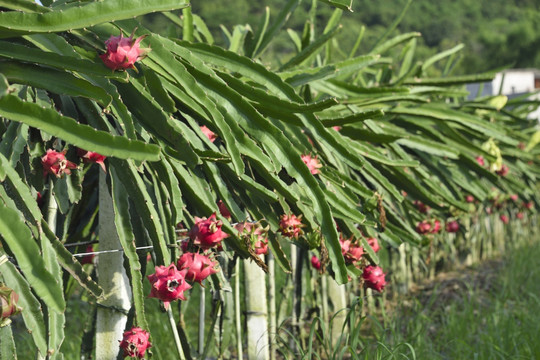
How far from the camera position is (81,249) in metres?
2.85

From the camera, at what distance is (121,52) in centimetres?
181

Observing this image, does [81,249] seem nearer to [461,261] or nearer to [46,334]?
[46,334]

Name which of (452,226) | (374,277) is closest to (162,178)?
(374,277)

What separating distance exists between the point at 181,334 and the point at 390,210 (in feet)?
4.20

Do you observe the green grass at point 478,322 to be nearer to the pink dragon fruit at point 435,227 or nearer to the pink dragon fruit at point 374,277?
the pink dragon fruit at point 374,277

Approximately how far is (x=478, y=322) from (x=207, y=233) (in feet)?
7.71

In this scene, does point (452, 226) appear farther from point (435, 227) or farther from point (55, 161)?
Result: point (55, 161)

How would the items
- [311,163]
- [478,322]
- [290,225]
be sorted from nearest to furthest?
1. [290,225]
2. [311,163]
3. [478,322]

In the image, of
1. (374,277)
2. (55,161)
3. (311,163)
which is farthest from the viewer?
(374,277)

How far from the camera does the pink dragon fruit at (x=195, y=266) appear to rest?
74.9 inches

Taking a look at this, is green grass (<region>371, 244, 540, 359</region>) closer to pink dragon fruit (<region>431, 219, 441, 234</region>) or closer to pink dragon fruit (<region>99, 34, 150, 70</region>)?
pink dragon fruit (<region>431, 219, 441, 234</region>)

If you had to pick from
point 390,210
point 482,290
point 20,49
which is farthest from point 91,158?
point 482,290

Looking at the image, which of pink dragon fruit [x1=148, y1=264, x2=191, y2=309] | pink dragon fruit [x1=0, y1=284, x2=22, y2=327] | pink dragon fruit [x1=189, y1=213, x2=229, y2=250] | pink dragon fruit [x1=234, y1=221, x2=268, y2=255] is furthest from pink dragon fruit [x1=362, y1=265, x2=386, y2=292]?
pink dragon fruit [x1=0, y1=284, x2=22, y2=327]

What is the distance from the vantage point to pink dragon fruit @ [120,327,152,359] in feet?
6.09
